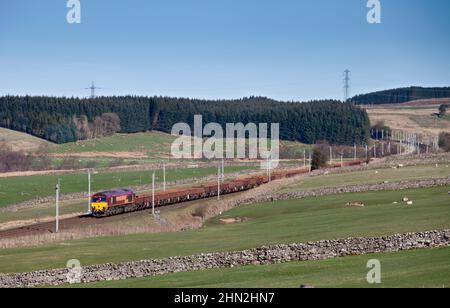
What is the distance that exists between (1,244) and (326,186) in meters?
49.5

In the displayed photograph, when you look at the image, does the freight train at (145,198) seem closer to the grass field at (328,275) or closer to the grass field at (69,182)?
the grass field at (69,182)

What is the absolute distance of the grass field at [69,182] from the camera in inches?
4230

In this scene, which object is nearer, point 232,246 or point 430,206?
point 232,246

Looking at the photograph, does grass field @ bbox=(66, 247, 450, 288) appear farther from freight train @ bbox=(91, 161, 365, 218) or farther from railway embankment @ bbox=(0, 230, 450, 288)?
freight train @ bbox=(91, 161, 365, 218)

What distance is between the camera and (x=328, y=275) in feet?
112

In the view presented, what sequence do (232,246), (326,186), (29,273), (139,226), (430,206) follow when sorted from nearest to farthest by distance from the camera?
(29,273) → (232,246) → (430,206) → (139,226) → (326,186)

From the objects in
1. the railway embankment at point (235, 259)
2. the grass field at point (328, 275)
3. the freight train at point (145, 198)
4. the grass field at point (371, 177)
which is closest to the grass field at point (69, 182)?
the freight train at point (145, 198)

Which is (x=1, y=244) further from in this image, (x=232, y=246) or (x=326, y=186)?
(x=326, y=186)

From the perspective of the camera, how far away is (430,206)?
59.5 m

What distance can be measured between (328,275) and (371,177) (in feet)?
237

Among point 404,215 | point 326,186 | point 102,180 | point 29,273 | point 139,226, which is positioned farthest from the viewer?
point 102,180

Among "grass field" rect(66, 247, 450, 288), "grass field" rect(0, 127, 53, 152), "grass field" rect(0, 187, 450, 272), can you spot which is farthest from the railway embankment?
"grass field" rect(0, 127, 53, 152)

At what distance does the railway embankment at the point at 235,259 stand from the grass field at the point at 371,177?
54.7 meters
